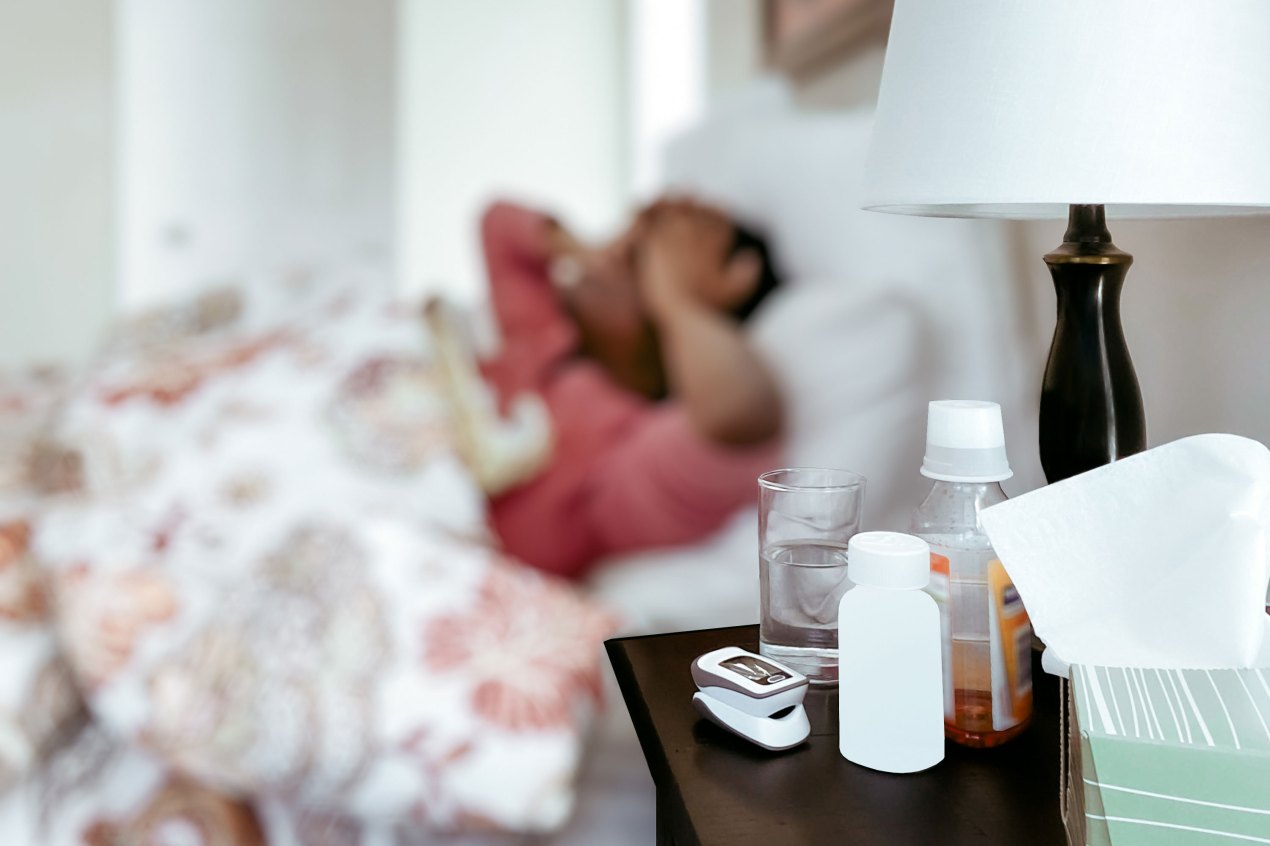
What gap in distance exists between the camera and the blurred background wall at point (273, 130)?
2.12 meters

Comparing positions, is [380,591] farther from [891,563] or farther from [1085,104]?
[1085,104]

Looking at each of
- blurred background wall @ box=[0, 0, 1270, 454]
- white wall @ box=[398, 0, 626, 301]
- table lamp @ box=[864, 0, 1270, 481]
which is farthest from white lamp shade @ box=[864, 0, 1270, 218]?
white wall @ box=[398, 0, 626, 301]

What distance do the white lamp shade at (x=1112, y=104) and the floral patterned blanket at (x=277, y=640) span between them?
0.57 m

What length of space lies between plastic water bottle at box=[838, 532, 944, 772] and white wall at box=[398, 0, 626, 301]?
186 cm

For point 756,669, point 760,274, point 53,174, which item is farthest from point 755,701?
point 53,174

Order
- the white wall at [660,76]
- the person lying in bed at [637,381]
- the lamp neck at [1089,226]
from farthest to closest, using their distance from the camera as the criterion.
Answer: the white wall at [660,76], the person lying in bed at [637,381], the lamp neck at [1089,226]

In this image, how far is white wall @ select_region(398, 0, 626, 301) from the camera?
85.6 inches

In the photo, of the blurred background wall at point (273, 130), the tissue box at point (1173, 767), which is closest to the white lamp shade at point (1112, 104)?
the tissue box at point (1173, 767)

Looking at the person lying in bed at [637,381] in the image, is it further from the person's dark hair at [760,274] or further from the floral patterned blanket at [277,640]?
the floral patterned blanket at [277,640]

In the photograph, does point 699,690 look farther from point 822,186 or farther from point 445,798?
point 822,186

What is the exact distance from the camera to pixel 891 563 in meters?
0.41

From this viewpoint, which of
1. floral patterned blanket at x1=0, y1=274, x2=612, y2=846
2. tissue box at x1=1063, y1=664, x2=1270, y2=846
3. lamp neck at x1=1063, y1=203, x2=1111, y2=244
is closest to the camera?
tissue box at x1=1063, y1=664, x2=1270, y2=846

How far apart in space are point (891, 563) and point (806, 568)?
115mm

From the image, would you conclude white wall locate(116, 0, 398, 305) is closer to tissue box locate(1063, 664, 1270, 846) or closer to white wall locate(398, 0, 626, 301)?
white wall locate(398, 0, 626, 301)
